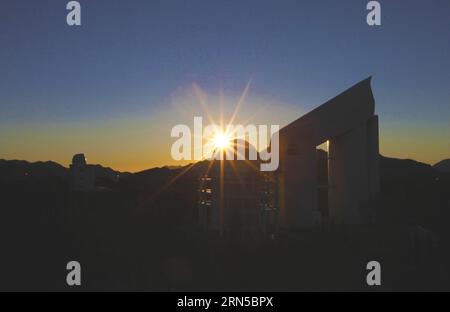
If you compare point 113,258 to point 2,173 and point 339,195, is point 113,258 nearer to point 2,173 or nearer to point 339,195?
point 339,195

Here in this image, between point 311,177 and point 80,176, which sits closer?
point 311,177

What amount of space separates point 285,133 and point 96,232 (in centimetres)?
777

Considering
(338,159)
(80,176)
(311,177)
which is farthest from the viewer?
(80,176)

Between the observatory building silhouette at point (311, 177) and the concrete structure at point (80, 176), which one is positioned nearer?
the observatory building silhouette at point (311, 177)

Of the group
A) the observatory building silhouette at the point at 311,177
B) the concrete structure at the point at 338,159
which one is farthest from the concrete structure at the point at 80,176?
the concrete structure at the point at 338,159

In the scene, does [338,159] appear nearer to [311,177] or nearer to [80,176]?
[311,177]

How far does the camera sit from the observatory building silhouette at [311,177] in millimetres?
15523

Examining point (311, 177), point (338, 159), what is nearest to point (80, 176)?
point (311, 177)

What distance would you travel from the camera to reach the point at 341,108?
19.0 metres

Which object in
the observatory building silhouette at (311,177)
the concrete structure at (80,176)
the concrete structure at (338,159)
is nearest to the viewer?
the observatory building silhouette at (311,177)

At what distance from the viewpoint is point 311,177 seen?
1897cm

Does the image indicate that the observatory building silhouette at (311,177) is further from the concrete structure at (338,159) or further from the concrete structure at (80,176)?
the concrete structure at (80,176)

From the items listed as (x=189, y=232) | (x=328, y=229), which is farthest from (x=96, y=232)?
(x=328, y=229)

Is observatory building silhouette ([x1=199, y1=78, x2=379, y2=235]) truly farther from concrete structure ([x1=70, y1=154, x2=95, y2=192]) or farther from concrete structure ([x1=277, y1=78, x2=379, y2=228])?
concrete structure ([x1=70, y1=154, x2=95, y2=192])
